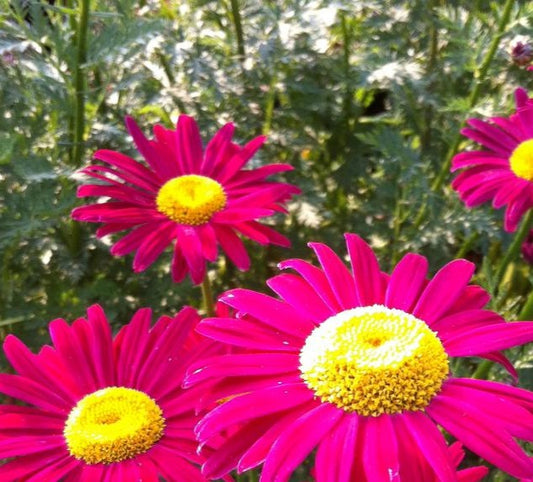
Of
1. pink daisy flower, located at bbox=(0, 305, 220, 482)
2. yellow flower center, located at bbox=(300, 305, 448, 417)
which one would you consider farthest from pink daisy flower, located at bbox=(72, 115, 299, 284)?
yellow flower center, located at bbox=(300, 305, 448, 417)

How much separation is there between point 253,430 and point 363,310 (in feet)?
0.78

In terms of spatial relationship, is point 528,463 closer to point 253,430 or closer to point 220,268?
point 253,430

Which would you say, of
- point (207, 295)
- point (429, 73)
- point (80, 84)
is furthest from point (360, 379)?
point (429, 73)

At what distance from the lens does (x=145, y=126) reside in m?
2.08

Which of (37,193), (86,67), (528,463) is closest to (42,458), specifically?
(528,463)

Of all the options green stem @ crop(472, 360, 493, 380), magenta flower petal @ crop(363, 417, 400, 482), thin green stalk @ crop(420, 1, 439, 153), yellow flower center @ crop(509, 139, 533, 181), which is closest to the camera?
magenta flower petal @ crop(363, 417, 400, 482)

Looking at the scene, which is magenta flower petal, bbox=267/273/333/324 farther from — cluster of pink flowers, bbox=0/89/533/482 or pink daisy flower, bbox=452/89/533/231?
pink daisy flower, bbox=452/89/533/231

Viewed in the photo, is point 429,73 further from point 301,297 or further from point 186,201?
point 301,297

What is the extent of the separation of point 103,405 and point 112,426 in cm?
7

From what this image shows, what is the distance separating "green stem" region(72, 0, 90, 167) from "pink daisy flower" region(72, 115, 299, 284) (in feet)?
0.77

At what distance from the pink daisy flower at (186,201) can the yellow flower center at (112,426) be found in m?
0.26

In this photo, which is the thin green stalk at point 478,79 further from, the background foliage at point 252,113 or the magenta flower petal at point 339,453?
the magenta flower petal at point 339,453

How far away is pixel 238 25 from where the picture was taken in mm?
2115

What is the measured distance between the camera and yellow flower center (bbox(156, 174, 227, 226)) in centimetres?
143
